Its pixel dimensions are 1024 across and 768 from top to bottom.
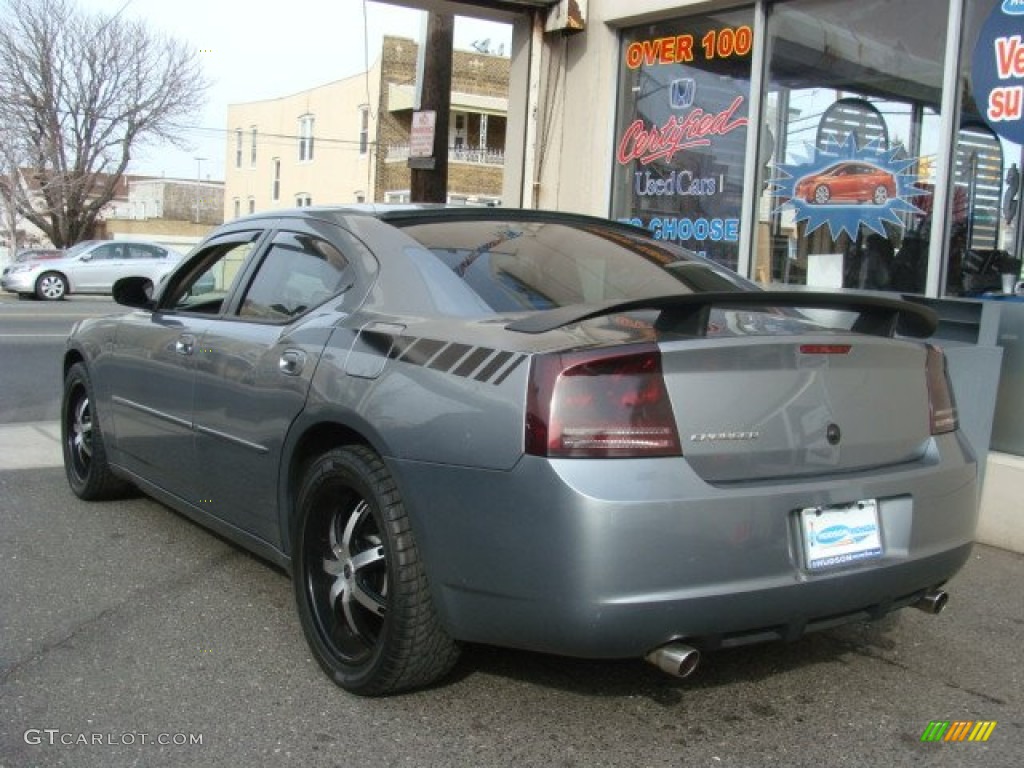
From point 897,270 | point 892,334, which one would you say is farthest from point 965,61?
point 892,334

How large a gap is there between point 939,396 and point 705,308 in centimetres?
100

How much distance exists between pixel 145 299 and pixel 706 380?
337 centimetres

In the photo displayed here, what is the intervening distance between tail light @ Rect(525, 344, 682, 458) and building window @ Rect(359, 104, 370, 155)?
35323 millimetres

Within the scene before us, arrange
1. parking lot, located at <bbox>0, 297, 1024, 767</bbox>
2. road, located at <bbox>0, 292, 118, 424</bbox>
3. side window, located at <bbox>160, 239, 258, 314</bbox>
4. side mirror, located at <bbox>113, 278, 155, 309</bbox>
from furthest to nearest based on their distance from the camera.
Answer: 1. road, located at <bbox>0, 292, 118, 424</bbox>
2. side mirror, located at <bbox>113, 278, 155, 309</bbox>
3. side window, located at <bbox>160, 239, 258, 314</bbox>
4. parking lot, located at <bbox>0, 297, 1024, 767</bbox>

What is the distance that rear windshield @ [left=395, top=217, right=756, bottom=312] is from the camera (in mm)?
3480

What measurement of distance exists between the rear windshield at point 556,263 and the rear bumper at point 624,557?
0.73 metres

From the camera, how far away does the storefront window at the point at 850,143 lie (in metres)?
6.56

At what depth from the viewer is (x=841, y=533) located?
2984 mm

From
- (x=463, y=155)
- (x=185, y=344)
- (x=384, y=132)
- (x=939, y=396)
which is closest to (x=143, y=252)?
(x=384, y=132)

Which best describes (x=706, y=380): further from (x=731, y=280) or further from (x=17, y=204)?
(x=17, y=204)

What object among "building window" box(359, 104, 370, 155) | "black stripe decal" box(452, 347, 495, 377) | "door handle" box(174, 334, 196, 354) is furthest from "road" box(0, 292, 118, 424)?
"building window" box(359, 104, 370, 155)

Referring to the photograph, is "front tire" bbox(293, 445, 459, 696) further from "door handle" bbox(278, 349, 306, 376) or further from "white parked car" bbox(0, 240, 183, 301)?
"white parked car" bbox(0, 240, 183, 301)

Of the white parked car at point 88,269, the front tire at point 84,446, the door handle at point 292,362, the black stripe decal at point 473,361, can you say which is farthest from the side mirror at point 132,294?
the white parked car at point 88,269

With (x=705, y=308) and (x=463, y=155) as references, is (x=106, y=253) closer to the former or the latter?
(x=463, y=155)
